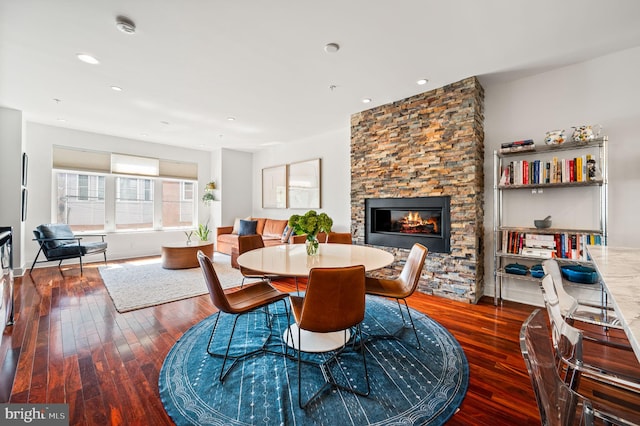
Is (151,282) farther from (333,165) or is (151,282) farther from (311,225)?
(333,165)

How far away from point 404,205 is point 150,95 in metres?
3.83

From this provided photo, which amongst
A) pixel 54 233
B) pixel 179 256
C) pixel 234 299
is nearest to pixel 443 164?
pixel 234 299

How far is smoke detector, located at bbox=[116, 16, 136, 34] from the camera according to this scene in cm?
211

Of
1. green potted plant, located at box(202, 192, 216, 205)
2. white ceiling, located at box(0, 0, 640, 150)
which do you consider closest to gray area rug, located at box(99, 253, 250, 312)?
green potted plant, located at box(202, 192, 216, 205)

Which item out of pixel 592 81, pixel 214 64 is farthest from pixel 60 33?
pixel 592 81

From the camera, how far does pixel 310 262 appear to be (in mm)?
1979

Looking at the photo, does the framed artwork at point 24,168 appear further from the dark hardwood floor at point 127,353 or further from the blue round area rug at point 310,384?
the blue round area rug at point 310,384

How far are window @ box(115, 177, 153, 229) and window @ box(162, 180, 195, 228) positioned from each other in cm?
30

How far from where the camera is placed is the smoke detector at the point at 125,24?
6.93 ft

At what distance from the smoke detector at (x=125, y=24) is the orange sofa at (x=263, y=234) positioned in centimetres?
370

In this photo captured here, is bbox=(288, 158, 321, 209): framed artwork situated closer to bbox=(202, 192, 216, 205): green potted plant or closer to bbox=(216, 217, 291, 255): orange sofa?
bbox=(216, 217, 291, 255): orange sofa

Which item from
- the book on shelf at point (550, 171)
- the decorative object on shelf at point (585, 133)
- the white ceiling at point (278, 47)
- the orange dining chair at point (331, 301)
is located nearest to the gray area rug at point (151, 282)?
the orange dining chair at point (331, 301)

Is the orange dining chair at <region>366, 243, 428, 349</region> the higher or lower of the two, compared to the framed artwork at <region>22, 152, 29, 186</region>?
lower

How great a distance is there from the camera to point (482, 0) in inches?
76.7
